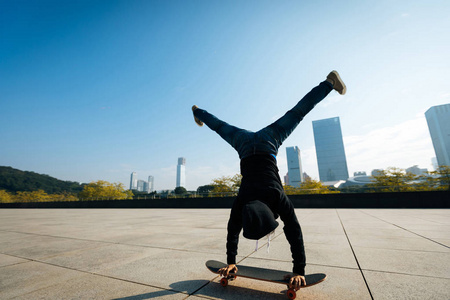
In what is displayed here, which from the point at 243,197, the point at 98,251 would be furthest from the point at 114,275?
the point at 243,197

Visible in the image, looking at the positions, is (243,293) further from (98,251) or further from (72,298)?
(98,251)

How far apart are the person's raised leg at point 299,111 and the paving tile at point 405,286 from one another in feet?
5.89

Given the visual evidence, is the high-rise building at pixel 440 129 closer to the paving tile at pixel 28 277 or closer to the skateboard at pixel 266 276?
the skateboard at pixel 266 276

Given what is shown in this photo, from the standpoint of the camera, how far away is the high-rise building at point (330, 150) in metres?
158

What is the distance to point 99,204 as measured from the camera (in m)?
25.9

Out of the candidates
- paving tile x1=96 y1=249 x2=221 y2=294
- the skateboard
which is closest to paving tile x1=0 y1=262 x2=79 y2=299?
paving tile x1=96 y1=249 x2=221 y2=294

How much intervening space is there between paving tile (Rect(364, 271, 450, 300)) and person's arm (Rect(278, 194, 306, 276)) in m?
0.75

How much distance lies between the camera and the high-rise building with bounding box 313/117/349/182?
158000mm

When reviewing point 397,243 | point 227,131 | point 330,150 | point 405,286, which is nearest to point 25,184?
point 227,131

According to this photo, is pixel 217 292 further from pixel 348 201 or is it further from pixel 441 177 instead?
pixel 441 177

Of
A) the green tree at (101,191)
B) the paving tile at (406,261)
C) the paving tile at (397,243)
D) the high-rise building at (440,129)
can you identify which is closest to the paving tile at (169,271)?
the paving tile at (406,261)

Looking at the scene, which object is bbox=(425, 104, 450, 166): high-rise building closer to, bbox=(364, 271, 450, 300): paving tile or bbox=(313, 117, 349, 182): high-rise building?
bbox=(313, 117, 349, 182): high-rise building

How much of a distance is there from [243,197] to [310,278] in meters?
1.10

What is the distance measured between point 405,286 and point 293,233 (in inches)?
55.0
